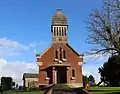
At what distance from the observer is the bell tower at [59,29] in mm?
71188

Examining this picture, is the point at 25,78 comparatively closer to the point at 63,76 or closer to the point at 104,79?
the point at 104,79

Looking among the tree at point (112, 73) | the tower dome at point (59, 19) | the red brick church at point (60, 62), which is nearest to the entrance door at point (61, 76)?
the red brick church at point (60, 62)

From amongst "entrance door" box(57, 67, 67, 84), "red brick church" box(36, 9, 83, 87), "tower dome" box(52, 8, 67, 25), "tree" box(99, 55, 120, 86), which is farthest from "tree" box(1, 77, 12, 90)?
"tree" box(99, 55, 120, 86)

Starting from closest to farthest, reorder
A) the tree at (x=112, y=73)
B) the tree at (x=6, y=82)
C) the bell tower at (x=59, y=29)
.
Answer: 1. the tree at (x=6, y=82)
2. the bell tower at (x=59, y=29)
3. the tree at (x=112, y=73)

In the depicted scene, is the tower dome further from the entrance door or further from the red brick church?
the entrance door

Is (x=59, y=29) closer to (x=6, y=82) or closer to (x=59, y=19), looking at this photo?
(x=59, y=19)

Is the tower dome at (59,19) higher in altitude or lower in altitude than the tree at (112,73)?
higher

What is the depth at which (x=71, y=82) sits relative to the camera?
69.0 m

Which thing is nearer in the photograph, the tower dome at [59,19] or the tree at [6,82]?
the tree at [6,82]

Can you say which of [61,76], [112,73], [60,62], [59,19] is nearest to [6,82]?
[61,76]

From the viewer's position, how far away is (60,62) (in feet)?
228

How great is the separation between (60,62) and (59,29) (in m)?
7.91

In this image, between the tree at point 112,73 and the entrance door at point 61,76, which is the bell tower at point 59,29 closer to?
the entrance door at point 61,76

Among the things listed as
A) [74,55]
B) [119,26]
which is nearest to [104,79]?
[74,55]
